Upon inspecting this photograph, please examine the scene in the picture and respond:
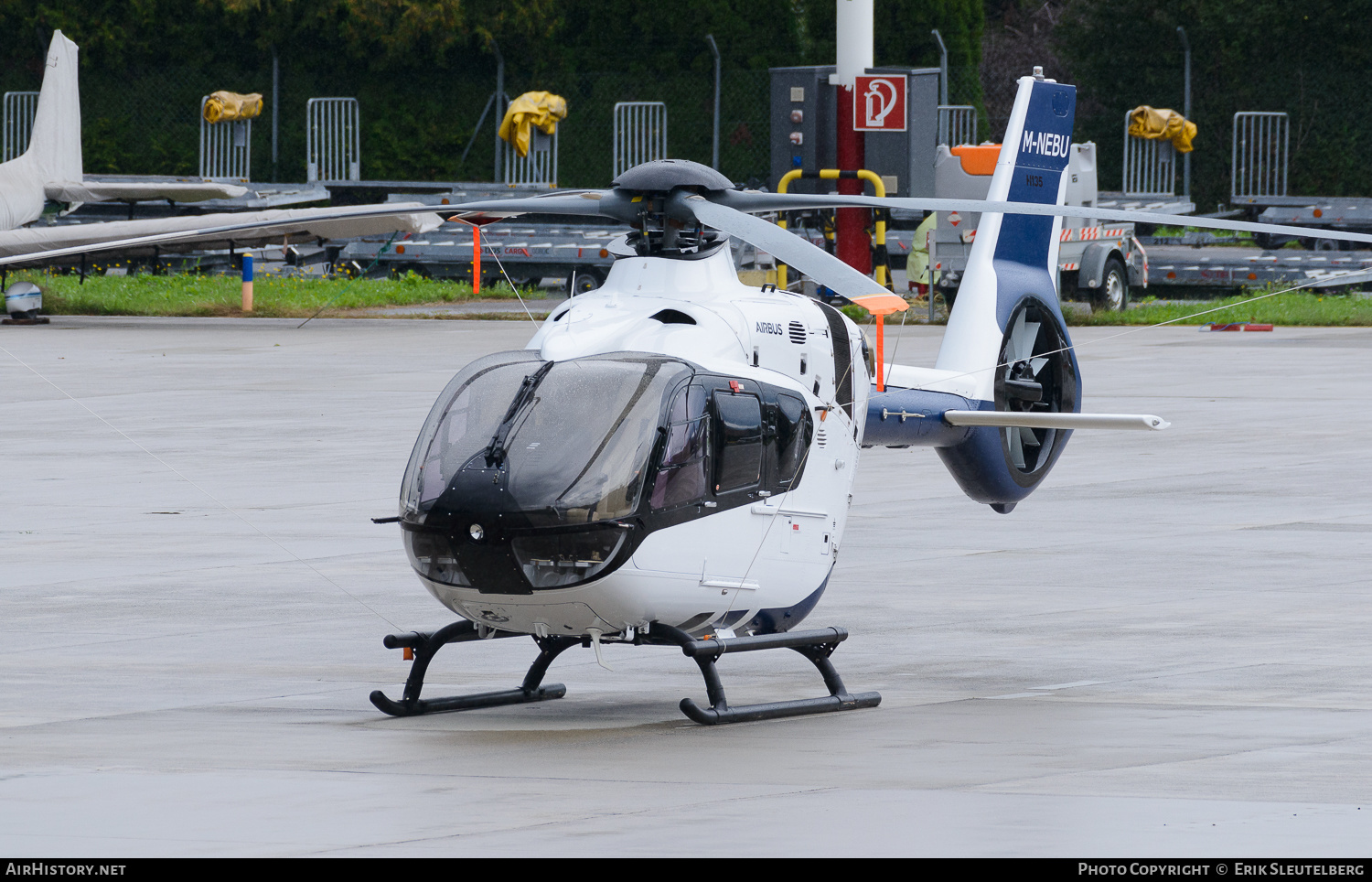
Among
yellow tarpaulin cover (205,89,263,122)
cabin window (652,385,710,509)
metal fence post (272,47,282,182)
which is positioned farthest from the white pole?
cabin window (652,385,710,509)

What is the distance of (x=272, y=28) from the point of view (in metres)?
46.3

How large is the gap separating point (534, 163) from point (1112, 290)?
562 inches

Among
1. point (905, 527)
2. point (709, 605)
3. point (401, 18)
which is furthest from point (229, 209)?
point (709, 605)

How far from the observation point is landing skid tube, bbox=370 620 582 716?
29.6 ft

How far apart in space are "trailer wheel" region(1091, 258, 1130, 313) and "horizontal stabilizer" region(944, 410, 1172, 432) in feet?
68.1

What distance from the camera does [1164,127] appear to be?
132ft

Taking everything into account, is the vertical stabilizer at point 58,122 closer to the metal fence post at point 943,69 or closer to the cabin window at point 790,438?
the metal fence post at point 943,69

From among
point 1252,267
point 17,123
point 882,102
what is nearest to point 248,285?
point 882,102

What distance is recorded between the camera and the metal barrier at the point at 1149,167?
135 feet

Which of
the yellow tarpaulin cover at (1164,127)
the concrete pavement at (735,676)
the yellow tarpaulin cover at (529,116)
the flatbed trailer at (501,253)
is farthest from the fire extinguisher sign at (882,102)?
the yellow tarpaulin cover at (529,116)

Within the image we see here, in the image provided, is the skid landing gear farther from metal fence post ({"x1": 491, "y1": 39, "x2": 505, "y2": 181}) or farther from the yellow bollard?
metal fence post ({"x1": 491, "y1": 39, "x2": 505, "y2": 181})

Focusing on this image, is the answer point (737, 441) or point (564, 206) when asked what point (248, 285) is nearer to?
point (564, 206)

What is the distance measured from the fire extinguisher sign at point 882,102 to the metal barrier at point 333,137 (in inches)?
685

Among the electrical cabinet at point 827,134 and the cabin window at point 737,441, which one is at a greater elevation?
the electrical cabinet at point 827,134
